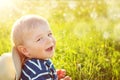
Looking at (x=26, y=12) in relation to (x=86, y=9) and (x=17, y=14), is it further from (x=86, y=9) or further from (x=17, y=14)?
(x=86, y=9)

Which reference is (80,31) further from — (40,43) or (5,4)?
(40,43)

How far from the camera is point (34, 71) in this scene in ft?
8.90

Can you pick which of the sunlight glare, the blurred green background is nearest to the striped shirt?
the blurred green background

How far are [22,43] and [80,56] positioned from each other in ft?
4.00

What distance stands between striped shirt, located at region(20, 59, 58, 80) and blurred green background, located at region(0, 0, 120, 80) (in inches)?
40.0

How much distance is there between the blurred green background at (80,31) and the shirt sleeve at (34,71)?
1.03m

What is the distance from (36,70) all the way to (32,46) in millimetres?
140

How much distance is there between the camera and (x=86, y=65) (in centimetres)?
383

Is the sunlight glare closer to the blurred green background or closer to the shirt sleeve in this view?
the blurred green background

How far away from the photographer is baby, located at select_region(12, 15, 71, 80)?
273cm

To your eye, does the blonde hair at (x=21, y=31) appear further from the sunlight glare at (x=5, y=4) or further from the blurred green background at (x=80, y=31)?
the sunlight glare at (x=5, y=4)

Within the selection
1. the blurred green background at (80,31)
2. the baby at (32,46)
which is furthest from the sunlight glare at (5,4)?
the baby at (32,46)

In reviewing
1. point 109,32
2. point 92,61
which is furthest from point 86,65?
point 109,32

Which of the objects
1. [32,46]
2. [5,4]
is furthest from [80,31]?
[32,46]
